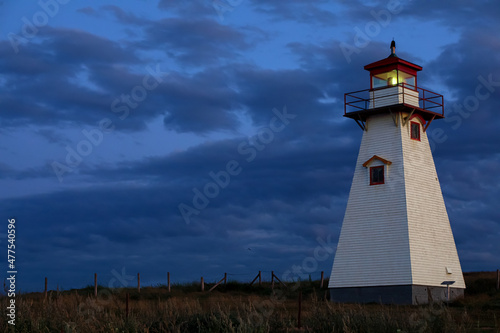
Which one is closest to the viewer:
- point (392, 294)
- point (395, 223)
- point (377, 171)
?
point (392, 294)

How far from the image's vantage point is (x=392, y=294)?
3488cm

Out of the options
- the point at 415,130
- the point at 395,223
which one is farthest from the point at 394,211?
the point at 415,130

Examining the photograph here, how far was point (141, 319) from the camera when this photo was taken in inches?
828

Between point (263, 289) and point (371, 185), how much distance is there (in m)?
13.4

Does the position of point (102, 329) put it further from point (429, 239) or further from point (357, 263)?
point (429, 239)

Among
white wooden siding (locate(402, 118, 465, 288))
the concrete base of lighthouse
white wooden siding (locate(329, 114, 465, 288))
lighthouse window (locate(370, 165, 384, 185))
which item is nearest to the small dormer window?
lighthouse window (locate(370, 165, 384, 185))

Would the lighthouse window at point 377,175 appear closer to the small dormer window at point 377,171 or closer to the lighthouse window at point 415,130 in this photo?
the small dormer window at point 377,171

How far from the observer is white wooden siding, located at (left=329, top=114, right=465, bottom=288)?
116ft

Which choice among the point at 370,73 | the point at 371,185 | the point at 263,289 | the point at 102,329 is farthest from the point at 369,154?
the point at 102,329

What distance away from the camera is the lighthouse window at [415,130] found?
3847cm

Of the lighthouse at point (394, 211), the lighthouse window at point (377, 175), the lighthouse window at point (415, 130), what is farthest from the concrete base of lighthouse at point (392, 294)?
the lighthouse window at point (415, 130)

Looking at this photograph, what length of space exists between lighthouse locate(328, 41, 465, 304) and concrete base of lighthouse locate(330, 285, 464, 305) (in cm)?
5

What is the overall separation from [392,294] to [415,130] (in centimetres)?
981

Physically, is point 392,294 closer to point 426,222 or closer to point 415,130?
point 426,222
